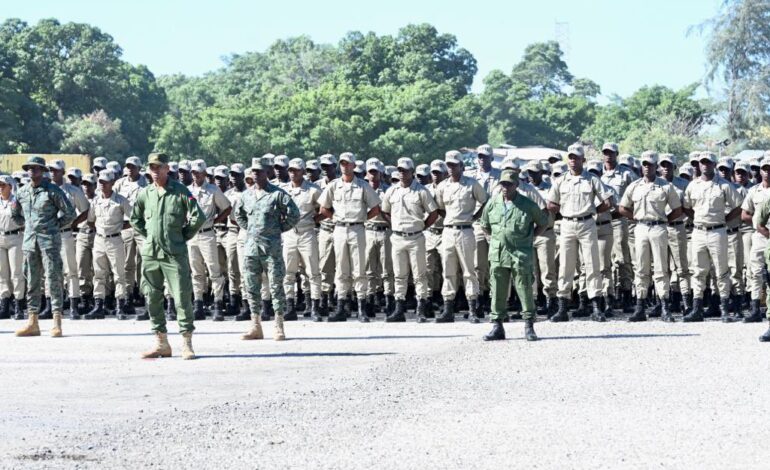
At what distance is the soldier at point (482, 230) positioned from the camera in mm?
19109

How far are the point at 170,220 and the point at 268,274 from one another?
2070mm

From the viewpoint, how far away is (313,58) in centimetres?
10956

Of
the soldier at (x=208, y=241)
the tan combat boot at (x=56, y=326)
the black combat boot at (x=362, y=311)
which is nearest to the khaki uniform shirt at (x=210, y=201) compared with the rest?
the soldier at (x=208, y=241)

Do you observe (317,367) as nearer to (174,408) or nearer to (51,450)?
(174,408)

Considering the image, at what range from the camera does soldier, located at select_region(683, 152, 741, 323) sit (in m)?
17.7

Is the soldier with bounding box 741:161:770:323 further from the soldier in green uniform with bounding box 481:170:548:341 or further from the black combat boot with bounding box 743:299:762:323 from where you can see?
the soldier in green uniform with bounding box 481:170:548:341

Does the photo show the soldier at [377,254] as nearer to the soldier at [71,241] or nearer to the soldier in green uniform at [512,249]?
the soldier in green uniform at [512,249]

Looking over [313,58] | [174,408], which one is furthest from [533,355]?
[313,58]

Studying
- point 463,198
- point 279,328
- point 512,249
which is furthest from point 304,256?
point 512,249

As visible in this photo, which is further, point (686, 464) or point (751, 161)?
point (751, 161)

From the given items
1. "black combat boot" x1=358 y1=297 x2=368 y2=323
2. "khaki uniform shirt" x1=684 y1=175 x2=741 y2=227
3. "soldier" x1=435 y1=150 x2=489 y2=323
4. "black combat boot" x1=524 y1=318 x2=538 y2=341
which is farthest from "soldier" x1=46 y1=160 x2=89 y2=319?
"khaki uniform shirt" x1=684 y1=175 x2=741 y2=227

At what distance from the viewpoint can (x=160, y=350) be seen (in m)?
14.6

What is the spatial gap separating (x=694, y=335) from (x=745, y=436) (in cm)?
633

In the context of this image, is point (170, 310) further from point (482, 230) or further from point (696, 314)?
point (696, 314)
